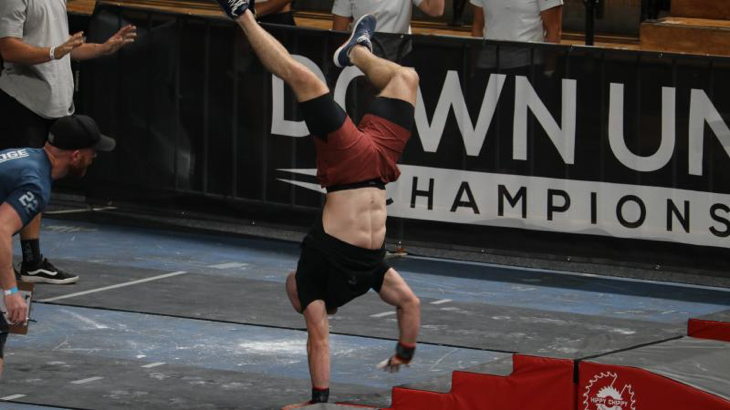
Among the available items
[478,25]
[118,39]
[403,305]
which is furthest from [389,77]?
[478,25]

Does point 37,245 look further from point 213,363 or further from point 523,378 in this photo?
point 523,378

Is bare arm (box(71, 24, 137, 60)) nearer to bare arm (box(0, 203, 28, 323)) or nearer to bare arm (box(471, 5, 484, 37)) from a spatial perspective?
bare arm (box(471, 5, 484, 37))

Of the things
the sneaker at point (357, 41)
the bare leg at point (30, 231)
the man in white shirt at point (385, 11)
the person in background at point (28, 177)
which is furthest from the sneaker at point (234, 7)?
the man in white shirt at point (385, 11)

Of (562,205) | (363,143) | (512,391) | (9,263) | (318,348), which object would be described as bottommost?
(512,391)

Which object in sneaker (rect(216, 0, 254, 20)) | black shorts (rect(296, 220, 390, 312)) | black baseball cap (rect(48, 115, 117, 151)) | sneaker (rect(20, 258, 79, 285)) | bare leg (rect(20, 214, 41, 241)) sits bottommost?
sneaker (rect(20, 258, 79, 285))

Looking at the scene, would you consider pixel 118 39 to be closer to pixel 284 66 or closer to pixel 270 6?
pixel 270 6

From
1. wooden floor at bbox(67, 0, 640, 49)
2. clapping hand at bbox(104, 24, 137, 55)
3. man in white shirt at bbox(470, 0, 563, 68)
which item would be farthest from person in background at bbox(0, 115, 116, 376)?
wooden floor at bbox(67, 0, 640, 49)

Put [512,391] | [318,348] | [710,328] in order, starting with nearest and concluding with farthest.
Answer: [512,391], [318,348], [710,328]

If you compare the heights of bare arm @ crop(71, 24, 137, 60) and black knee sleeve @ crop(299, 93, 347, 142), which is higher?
bare arm @ crop(71, 24, 137, 60)

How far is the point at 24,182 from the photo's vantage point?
714 centimetres

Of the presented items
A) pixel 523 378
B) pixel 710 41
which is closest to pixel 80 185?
pixel 710 41

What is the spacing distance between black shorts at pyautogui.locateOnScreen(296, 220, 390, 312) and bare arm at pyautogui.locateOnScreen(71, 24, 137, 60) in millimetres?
3570

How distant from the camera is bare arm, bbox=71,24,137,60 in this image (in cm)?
1101

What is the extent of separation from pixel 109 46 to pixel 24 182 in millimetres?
4019
